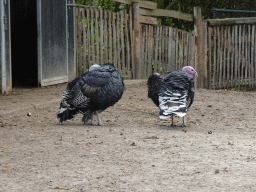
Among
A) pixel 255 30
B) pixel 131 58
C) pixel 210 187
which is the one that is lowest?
pixel 210 187

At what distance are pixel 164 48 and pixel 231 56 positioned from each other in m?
1.91

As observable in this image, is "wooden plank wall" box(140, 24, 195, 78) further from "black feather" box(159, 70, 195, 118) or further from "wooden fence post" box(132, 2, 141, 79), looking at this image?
"black feather" box(159, 70, 195, 118)

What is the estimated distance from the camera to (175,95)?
19.0 ft

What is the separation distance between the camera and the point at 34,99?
315 inches

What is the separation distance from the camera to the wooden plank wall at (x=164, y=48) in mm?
11000

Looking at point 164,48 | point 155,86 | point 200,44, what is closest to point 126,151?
point 155,86

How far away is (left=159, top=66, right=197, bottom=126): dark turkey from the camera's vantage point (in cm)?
554

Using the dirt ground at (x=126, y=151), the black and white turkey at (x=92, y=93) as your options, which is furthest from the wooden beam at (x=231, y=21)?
the black and white turkey at (x=92, y=93)

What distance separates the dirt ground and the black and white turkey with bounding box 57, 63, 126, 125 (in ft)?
0.83

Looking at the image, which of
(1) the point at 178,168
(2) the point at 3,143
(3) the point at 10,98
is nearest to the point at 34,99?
(3) the point at 10,98

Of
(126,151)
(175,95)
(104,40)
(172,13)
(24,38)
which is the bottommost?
(126,151)

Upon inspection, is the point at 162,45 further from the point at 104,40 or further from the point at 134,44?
the point at 104,40

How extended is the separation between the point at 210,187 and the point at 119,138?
194 cm

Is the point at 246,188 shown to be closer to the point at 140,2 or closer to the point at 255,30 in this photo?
the point at 140,2
